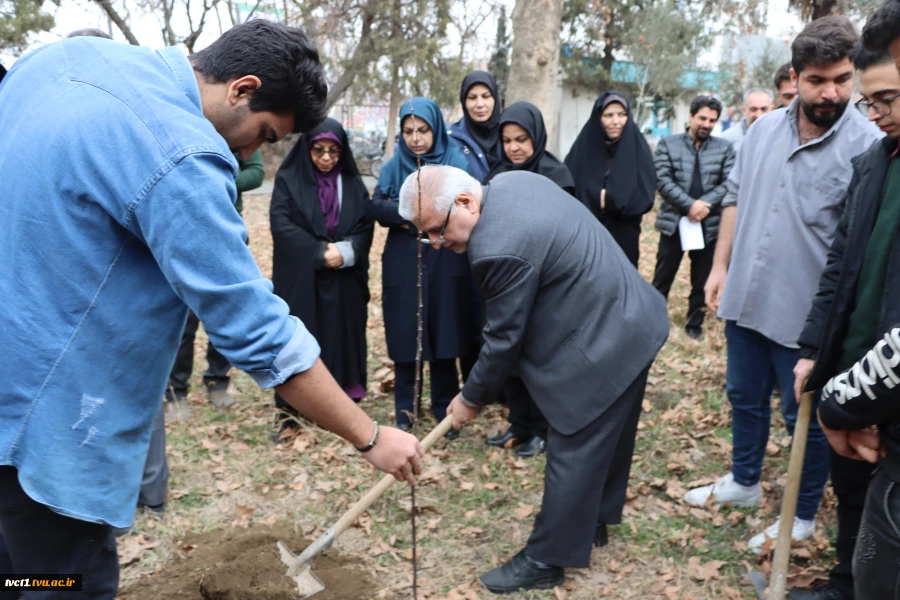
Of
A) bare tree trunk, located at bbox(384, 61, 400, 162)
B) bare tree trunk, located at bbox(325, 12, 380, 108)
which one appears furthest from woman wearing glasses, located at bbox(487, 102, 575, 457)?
bare tree trunk, located at bbox(384, 61, 400, 162)

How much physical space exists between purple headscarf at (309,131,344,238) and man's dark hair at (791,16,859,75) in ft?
8.91

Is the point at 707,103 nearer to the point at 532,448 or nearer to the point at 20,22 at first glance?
the point at 532,448

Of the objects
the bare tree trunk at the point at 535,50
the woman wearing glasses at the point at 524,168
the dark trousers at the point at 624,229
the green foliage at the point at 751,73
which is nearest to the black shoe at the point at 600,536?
the woman wearing glasses at the point at 524,168

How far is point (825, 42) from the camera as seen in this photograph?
2758 millimetres

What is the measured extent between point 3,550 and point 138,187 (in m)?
1.16

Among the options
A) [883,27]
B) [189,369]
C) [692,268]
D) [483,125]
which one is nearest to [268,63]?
[883,27]

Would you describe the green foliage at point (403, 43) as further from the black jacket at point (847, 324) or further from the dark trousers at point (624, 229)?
the black jacket at point (847, 324)

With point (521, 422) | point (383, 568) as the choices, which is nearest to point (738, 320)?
point (521, 422)

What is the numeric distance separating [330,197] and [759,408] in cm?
281

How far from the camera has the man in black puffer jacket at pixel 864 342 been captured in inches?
68.1

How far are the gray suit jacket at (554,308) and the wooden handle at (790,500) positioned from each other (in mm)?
598

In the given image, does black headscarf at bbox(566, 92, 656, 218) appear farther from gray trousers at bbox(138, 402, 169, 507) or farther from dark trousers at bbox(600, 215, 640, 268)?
gray trousers at bbox(138, 402, 169, 507)

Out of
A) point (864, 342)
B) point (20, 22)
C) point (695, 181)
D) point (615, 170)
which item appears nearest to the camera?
point (864, 342)

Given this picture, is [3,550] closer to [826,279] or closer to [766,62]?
[826,279]
